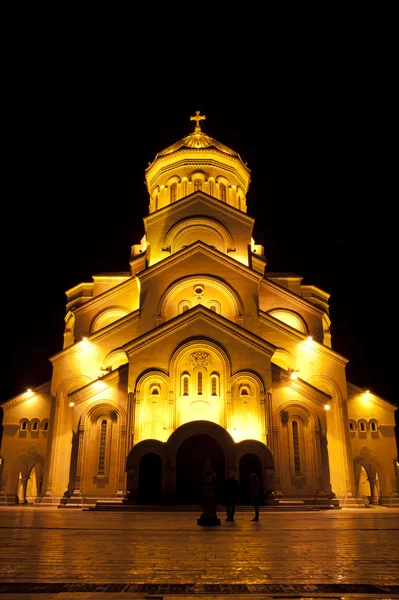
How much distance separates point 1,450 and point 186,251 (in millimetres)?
16629

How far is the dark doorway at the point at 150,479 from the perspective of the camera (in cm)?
2320

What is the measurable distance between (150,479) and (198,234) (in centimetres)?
1697

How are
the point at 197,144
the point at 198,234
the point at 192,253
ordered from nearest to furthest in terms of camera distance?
the point at 192,253 → the point at 198,234 → the point at 197,144

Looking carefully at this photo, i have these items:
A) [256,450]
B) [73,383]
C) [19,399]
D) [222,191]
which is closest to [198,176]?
[222,191]

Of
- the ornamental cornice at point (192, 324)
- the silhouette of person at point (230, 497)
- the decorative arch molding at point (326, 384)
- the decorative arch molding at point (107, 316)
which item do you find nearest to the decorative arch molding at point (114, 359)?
the ornamental cornice at point (192, 324)

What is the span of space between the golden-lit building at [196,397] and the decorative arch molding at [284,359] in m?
0.08

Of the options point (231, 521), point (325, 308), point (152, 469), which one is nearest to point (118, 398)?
point (152, 469)

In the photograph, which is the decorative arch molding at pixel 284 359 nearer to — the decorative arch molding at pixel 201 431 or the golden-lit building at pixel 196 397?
the golden-lit building at pixel 196 397

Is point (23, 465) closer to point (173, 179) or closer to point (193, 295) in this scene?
point (193, 295)

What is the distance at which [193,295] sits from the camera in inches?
1211

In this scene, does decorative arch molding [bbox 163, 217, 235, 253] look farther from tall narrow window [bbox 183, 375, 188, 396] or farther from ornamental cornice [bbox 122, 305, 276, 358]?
tall narrow window [bbox 183, 375, 188, 396]

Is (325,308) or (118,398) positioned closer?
(118,398)

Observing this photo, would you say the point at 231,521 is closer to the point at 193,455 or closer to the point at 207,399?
the point at 193,455

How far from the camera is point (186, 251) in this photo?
31.0 metres
